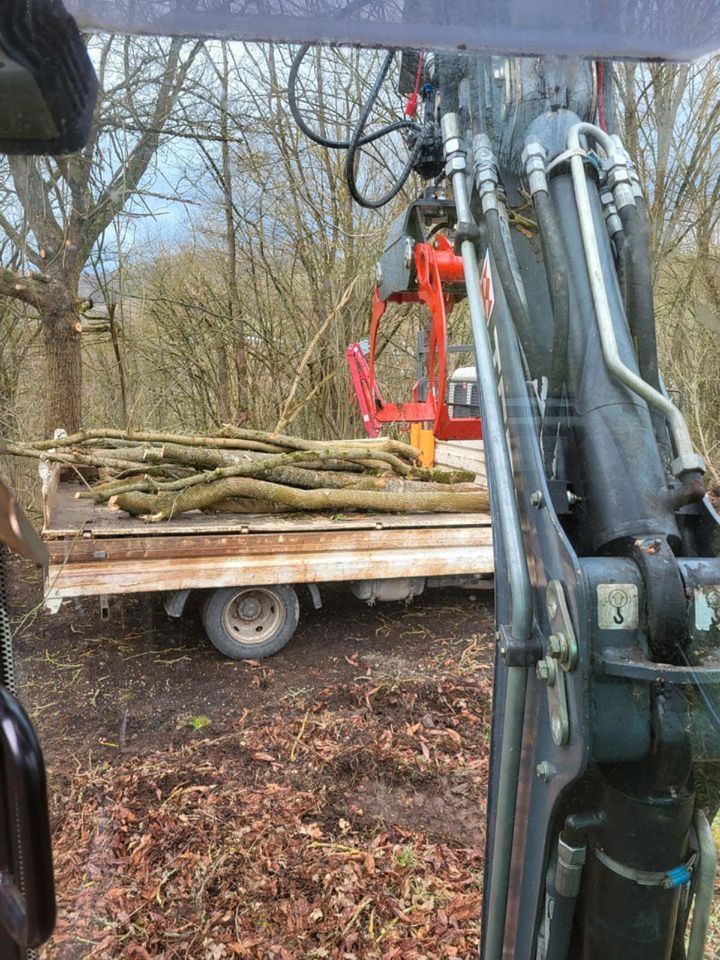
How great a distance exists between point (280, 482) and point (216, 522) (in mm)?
506

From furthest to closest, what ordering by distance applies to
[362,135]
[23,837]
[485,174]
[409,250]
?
[409,250], [362,135], [485,174], [23,837]

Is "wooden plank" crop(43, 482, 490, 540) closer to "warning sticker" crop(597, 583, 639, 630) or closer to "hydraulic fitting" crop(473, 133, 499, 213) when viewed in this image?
"hydraulic fitting" crop(473, 133, 499, 213)

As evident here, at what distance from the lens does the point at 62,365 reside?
95 centimetres

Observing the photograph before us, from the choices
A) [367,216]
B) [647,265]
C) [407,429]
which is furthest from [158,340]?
[407,429]

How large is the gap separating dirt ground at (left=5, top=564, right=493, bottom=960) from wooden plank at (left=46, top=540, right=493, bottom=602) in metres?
0.20

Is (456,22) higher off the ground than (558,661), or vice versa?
(456,22)

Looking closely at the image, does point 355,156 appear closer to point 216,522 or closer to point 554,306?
point 554,306

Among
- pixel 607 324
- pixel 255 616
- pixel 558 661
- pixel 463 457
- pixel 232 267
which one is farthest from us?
pixel 463 457

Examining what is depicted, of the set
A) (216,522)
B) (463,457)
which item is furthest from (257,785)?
(463,457)

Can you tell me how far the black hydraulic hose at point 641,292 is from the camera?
106 cm

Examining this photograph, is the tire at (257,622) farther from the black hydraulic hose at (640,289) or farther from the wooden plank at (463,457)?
the black hydraulic hose at (640,289)

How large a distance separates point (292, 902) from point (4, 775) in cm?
177

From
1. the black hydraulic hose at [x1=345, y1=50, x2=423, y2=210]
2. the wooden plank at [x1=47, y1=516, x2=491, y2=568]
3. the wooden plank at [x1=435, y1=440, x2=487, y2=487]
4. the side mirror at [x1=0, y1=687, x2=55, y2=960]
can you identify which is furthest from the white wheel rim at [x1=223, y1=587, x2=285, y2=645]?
the side mirror at [x1=0, y1=687, x2=55, y2=960]

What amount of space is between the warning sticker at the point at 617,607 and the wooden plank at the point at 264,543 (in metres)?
2.55
